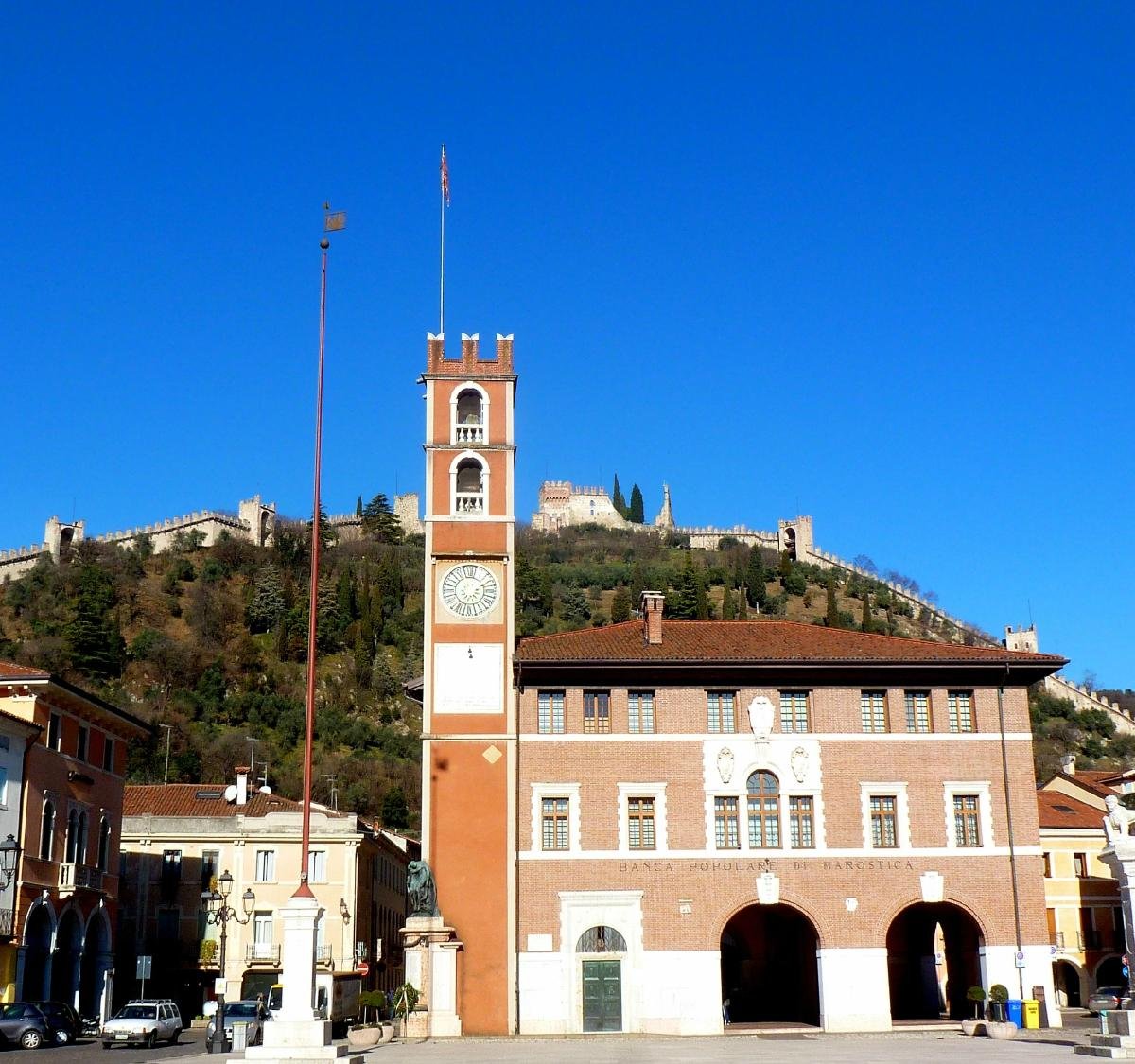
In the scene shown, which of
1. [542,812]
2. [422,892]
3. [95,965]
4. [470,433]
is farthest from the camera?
[95,965]

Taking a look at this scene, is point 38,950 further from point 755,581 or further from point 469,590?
point 755,581

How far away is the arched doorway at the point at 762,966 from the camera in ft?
155

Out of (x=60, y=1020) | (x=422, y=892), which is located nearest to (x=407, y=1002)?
(x=422, y=892)

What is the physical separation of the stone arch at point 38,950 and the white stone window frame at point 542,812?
15829mm

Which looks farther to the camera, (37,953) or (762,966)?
(762,966)

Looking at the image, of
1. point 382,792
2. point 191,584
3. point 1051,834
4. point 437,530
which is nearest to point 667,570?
A: point 191,584

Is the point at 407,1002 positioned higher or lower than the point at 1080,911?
lower

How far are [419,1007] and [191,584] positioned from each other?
376 ft

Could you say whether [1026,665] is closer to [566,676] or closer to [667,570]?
[566,676]

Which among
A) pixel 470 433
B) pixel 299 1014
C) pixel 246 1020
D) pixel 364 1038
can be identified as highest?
pixel 470 433

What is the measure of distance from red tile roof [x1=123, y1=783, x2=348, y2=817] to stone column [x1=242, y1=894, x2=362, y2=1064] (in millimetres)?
34492

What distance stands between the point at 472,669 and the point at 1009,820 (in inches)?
670

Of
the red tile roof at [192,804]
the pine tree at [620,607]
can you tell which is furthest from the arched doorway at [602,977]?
the pine tree at [620,607]

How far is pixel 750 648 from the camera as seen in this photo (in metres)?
44.9
